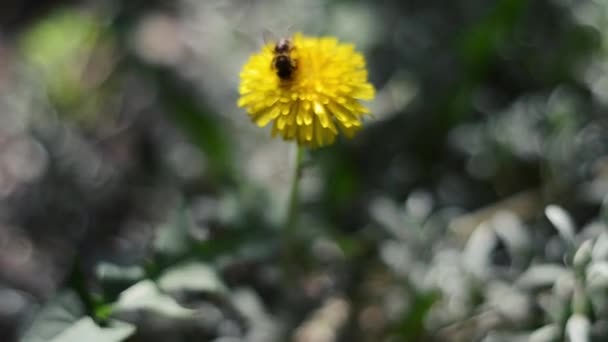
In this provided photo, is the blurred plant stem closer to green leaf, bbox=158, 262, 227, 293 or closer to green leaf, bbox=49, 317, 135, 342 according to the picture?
green leaf, bbox=158, 262, 227, 293

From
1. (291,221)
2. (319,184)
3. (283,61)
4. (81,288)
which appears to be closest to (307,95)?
(283,61)

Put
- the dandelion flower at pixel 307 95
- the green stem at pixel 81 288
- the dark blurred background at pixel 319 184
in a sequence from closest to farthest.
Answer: the dandelion flower at pixel 307 95 < the green stem at pixel 81 288 < the dark blurred background at pixel 319 184

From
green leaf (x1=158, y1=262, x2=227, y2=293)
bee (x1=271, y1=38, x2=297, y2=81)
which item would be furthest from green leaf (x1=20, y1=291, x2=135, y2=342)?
bee (x1=271, y1=38, x2=297, y2=81)

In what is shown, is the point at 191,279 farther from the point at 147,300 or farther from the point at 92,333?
the point at 92,333

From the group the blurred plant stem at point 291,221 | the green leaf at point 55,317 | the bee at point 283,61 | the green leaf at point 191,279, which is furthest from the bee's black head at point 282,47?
the green leaf at point 55,317

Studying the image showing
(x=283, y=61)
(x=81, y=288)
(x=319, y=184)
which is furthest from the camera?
(x=319, y=184)

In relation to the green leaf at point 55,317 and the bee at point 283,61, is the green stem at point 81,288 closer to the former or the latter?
the green leaf at point 55,317

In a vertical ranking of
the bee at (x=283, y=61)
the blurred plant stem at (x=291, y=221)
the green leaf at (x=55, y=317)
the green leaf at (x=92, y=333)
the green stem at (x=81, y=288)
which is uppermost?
the bee at (x=283, y=61)
